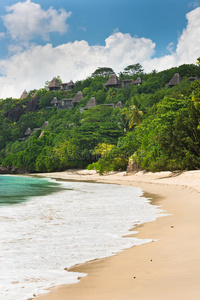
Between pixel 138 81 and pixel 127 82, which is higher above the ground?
pixel 127 82

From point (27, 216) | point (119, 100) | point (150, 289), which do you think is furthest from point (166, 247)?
point (119, 100)

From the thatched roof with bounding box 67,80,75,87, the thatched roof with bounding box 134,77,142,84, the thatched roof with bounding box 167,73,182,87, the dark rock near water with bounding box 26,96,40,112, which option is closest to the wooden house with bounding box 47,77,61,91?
the thatched roof with bounding box 67,80,75,87

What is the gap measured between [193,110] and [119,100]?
219 ft

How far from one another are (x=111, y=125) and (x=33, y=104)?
234 ft

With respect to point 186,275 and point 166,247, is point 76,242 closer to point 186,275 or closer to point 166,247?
point 166,247

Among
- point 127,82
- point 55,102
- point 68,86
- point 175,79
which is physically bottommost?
point 175,79

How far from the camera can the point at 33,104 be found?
122 m

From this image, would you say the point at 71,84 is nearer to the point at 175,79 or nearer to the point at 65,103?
the point at 65,103

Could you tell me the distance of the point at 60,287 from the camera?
3.69 m

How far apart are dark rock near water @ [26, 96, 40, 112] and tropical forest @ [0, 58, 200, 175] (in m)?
0.41

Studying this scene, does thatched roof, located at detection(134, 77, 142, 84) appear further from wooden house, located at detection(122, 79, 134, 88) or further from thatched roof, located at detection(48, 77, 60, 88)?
thatched roof, located at detection(48, 77, 60, 88)

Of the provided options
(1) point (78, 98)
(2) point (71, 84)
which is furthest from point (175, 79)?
(2) point (71, 84)

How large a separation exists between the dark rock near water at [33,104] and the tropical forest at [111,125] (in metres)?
0.41

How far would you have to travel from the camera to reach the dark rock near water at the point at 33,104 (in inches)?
4779
